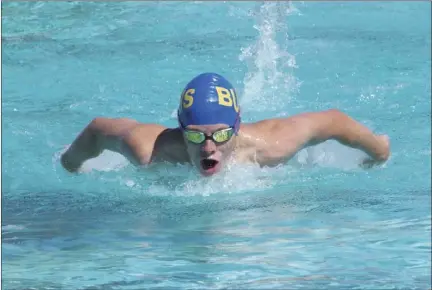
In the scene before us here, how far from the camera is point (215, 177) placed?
6.15 meters

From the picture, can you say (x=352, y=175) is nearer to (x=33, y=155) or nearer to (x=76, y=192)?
(x=76, y=192)

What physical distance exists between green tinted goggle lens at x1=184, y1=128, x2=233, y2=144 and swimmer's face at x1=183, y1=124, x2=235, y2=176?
2 cm

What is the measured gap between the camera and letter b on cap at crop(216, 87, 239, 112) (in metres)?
5.87

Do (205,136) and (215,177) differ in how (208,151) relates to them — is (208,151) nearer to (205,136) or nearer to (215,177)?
(205,136)

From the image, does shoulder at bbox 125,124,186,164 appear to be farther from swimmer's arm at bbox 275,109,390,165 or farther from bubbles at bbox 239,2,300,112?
bubbles at bbox 239,2,300,112

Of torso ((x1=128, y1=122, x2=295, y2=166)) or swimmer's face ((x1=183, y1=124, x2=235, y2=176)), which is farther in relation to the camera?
torso ((x1=128, y1=122, x2=295, y2=166))

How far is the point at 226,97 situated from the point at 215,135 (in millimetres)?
278

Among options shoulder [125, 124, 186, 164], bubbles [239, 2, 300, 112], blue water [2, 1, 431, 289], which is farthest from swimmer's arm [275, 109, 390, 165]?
bubbles [239, 2, 300, 112]

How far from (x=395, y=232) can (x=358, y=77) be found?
11.1 ft

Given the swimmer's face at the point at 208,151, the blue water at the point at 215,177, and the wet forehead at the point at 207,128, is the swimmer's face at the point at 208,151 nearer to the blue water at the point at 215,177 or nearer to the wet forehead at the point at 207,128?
the wet forehead at the point at 207,128

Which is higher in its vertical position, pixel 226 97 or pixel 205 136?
pixel 226 97

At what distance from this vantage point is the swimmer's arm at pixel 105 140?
6.00m

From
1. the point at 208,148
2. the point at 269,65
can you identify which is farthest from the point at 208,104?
the point at 269,65

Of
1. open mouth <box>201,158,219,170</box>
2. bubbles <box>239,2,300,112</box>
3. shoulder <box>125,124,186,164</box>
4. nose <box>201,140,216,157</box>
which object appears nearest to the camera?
nose <box>201,140,216,157</box>
